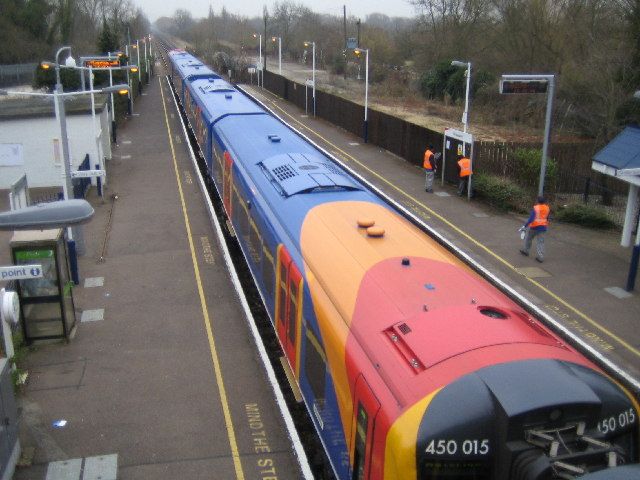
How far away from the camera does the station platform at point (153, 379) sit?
8.87 metres

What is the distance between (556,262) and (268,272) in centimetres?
868

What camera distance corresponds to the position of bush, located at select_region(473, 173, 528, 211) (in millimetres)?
20688

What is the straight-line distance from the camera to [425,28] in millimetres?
56375

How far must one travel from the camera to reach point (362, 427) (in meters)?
6.20

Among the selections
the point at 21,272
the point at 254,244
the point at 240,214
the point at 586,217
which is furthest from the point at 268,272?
the point at 586,217

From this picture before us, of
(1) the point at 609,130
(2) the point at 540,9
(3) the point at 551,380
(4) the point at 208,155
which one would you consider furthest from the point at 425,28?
(3) the point at 551,380

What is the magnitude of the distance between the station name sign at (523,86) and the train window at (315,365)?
12.8 metres

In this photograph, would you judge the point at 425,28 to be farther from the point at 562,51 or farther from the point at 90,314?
the point at 90,314

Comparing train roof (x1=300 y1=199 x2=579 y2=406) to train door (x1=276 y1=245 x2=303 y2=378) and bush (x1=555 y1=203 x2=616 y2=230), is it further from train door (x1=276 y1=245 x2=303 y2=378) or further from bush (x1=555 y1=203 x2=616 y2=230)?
bush (x1=555 y1=203 x2=616 y2=230)

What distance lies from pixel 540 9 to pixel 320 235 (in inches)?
1347

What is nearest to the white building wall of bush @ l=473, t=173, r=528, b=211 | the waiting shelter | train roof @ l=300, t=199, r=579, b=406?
bush @ l=473, t=173, r=528, b=211

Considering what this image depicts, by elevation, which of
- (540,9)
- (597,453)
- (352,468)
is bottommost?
(352,468)

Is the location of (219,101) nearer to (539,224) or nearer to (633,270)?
(539,224)

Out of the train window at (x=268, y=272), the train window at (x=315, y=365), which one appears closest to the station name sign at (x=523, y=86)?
the train window at (x=268, y=272)
